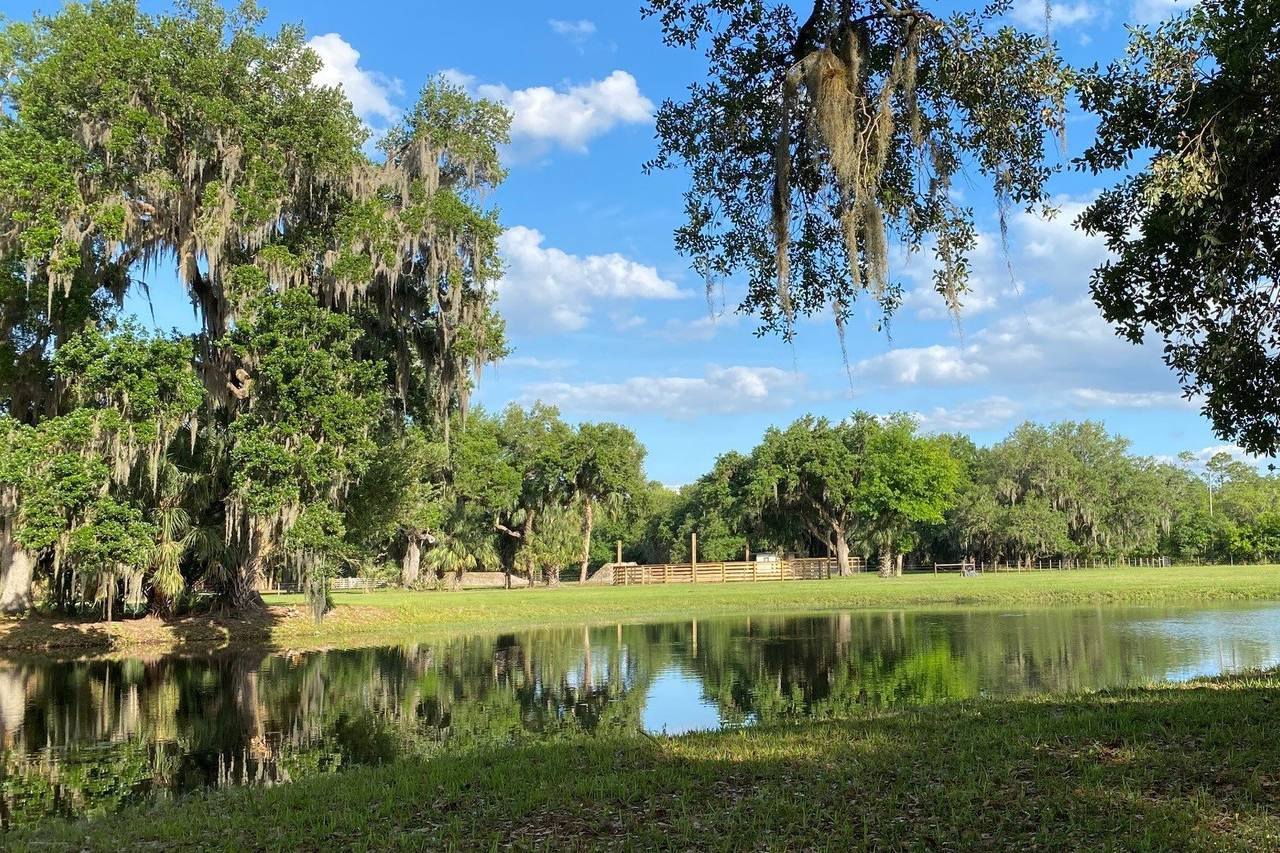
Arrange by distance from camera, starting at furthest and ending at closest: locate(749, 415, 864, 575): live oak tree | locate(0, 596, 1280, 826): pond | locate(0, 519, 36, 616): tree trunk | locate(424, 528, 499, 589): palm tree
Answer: locate(749, 415, 864, 575): live oak tree, locate(424, 528, 499, 589): palm tree, locate(0, 519, 36, 616): tree trunk, locate(0, 596, 1280, 826): pond

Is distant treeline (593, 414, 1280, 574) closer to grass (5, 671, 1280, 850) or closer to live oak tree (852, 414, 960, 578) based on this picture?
live oak tree (852, 414, 960, 578)

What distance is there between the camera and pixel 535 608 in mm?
32625

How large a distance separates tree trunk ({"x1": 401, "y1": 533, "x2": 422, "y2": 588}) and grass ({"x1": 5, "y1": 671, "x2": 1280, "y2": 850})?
41.3 metres

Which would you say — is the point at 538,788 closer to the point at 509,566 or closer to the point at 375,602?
the point at 375,602

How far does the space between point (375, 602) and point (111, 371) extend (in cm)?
1520

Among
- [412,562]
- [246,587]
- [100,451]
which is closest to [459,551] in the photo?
[412,562]

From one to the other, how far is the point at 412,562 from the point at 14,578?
2599cm

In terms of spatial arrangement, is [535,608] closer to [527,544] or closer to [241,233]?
[241,233]

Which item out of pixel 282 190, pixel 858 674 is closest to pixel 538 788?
pixel 858 674

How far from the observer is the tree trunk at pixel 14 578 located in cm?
2323

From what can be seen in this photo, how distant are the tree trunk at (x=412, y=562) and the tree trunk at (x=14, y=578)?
2468cm

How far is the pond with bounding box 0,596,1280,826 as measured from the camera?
1034 cm

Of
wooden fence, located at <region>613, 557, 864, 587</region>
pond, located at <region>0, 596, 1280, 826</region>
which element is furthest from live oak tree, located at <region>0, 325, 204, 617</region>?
wooden fence, located at <region>613, 557, 864, 587</region>

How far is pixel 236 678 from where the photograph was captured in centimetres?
1714
